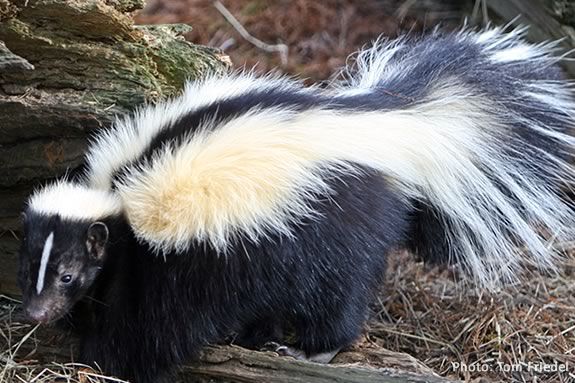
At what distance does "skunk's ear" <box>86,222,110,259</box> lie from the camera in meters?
3.84

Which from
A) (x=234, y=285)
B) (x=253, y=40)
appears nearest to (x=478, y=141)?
(x=234, y=285)

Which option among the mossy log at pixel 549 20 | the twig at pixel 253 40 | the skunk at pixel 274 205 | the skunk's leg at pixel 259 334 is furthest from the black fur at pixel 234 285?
the twig at pixel 253 40

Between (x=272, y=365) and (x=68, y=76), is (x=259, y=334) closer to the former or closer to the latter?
(x=272, y=365)

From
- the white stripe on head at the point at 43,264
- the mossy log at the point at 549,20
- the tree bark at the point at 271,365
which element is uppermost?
the mossy log at the point at 549,20

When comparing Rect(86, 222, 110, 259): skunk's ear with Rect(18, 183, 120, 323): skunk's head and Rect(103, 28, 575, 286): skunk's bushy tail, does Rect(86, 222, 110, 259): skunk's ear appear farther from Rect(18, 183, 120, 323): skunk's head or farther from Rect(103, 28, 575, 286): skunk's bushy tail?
Rect(103, 28, 575, 286): skunk's bushy tail

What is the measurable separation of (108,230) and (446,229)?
154cm

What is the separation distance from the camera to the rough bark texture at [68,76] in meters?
4.18

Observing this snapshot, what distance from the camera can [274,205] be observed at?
149 inches

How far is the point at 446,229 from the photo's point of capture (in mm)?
4387

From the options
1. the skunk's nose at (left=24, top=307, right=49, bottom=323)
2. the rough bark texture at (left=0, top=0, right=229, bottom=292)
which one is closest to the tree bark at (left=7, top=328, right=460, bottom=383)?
the skunk's nose at (left=24, top=307, right=49, bottom=323)

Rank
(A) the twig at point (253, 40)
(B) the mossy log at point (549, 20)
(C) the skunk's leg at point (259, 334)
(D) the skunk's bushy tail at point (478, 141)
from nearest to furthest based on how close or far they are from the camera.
Result: (D) the skunk's bushy tail at point (478, 141) < (C) the skunk's leg at point (259, 334) < (B) the mossy log at point (549, 20) < (A) the twig at point (253, 40)

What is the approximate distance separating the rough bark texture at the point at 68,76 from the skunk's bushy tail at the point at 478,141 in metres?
0.89

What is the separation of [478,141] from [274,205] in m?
1.05

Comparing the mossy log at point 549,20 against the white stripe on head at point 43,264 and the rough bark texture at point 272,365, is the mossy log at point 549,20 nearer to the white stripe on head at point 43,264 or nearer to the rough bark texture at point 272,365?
the rough bark texture at point 272,365
